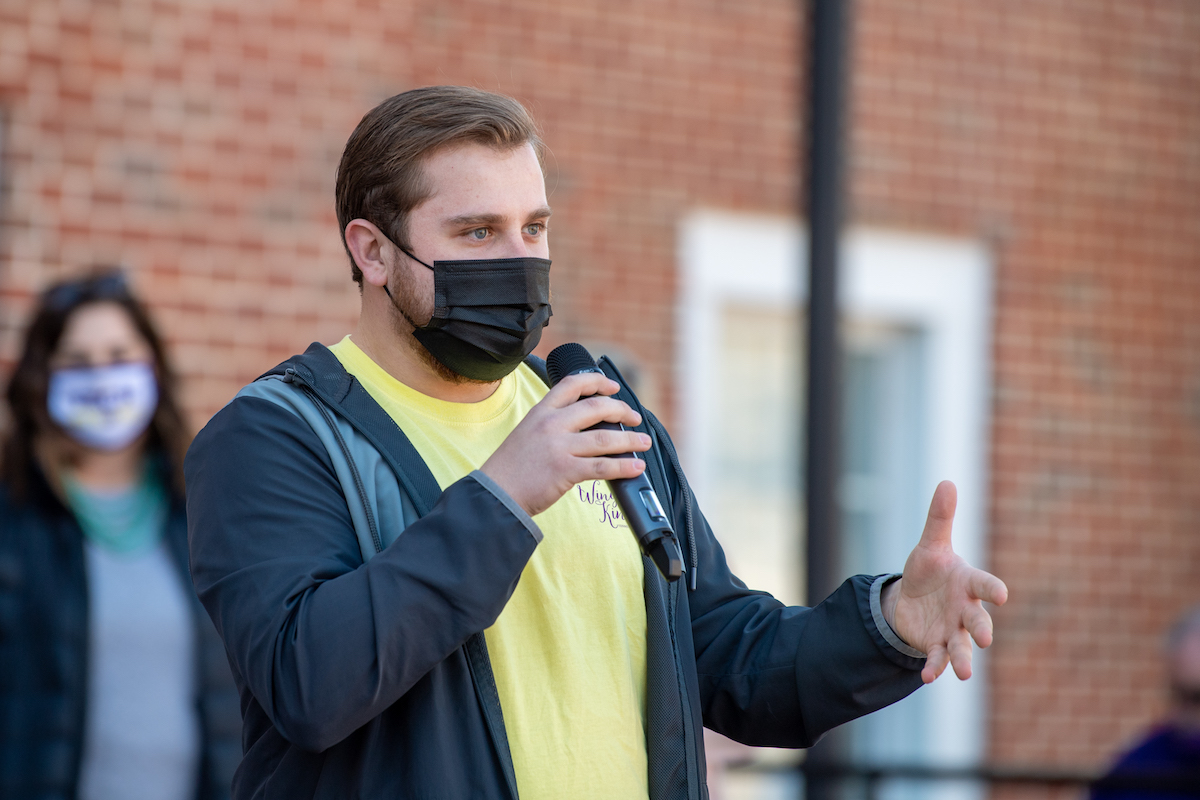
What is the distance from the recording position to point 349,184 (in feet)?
6.92

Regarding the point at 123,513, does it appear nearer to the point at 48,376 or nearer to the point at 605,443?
the point at 48,376

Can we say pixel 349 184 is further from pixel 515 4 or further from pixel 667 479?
pixel 515 4

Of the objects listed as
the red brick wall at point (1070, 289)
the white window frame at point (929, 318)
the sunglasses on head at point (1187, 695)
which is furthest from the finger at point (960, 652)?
the red brick wall at point (1070, 289)

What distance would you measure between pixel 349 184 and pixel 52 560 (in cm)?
189

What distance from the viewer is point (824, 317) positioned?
366cm

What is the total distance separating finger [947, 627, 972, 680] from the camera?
1.81 meters

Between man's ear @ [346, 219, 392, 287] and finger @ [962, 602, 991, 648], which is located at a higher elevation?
man's ear @ [346, 219, 392, 287]

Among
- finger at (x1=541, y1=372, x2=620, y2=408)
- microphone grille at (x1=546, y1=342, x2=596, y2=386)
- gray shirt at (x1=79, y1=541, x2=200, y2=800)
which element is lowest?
gray shirt at (x1=79, y1=541, x2=200, y2=800)

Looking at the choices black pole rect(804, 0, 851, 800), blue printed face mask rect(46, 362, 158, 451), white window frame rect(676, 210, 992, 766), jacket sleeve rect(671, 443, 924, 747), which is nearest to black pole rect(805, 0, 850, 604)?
black pole rect(804, 0, 851, 800)

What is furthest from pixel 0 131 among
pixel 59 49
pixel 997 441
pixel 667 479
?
pixel 997 441

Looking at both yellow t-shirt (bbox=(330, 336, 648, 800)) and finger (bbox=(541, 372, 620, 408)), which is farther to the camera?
yellow t-shirt (bbox=(330, 336, 648, 800))

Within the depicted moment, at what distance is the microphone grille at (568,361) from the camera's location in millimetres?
2014

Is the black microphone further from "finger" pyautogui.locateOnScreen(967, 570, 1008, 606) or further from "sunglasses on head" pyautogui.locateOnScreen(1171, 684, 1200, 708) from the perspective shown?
"sunglasses on head" pyautogui.locateOnScreen(1171, 684, 1200, 708)

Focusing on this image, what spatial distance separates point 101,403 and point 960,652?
2.67 meters
